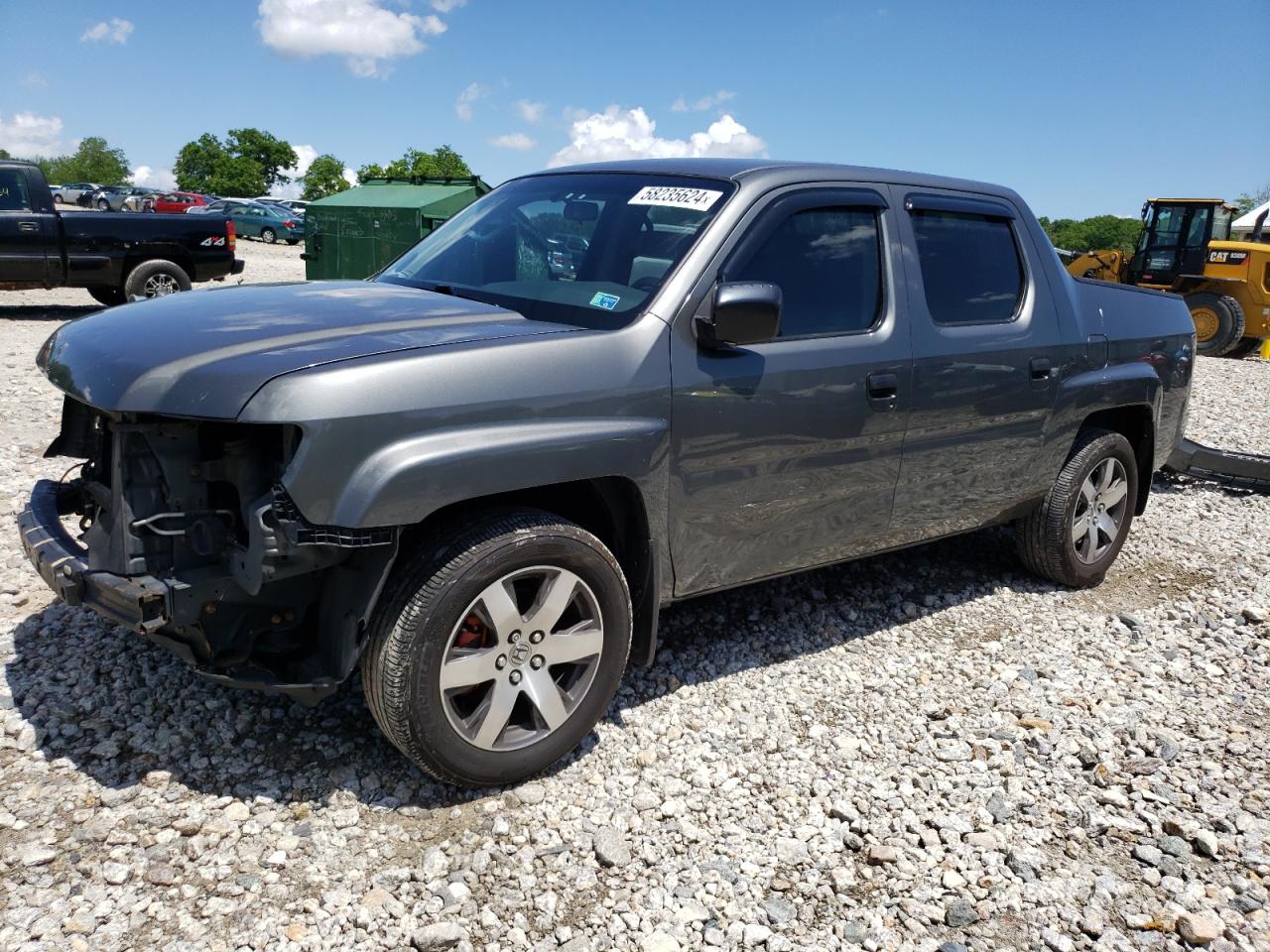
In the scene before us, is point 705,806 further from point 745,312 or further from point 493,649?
point 745,312

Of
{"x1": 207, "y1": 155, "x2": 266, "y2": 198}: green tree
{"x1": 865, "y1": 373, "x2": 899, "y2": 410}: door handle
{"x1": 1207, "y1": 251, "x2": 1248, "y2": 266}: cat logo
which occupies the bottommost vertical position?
{"x1": 865, "y1": 373, "x2": 899, "y2": 410}: door handle

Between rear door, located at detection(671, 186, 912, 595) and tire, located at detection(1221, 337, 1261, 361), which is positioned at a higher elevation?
rear door, located at detection(671, 186, 912, 595)

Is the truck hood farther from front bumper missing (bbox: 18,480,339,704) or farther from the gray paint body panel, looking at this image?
front bumper missing (bbox: 18,480,339,704)

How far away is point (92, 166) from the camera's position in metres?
99.5

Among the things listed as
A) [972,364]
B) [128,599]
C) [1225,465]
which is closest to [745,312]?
[972,364]

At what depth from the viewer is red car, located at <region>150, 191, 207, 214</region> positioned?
38625 millimetres

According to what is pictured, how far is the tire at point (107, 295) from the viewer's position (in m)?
14.0

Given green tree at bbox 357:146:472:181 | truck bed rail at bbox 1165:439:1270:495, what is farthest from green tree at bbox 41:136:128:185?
truck bed rail at bbox 1165:439:1270:495

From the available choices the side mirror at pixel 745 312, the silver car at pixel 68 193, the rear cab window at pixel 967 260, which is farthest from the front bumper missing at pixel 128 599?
the silver car at pixel 68 193

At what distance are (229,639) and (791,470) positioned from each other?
1933 millimetres

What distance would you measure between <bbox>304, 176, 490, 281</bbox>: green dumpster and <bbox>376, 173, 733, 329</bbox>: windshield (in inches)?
434

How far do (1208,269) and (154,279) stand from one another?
16454 millimetres

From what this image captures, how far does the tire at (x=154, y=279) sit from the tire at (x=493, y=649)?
11786 millimetres

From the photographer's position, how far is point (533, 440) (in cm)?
295
